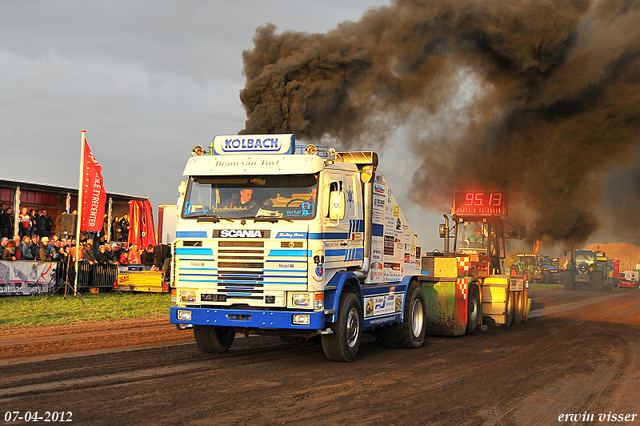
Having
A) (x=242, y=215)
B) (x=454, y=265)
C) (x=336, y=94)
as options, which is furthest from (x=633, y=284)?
(x=242, y=215)

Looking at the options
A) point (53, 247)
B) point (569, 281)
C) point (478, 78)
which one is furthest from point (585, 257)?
point (53, 247)

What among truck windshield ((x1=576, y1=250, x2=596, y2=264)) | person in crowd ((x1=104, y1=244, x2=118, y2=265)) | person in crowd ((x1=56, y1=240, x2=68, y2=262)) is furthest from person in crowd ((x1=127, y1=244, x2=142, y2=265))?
truck windshield ((x1=576, y1=250, x2=596, y2=264))

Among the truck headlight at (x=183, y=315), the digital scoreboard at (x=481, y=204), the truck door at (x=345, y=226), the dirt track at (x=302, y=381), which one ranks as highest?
the digital scoreboard at (x=481, y=204)

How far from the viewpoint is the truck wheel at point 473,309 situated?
1381 centimetres

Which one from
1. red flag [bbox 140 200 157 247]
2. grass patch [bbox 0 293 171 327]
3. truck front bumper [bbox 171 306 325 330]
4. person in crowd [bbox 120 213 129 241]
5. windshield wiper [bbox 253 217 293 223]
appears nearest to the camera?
truck front bumper [bbox 171 306 325 330]

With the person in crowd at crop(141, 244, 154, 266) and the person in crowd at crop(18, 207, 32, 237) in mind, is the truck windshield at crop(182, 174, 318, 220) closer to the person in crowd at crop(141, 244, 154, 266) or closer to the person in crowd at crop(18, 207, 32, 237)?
the person in crowd at crop(141, 244, 154, 266)

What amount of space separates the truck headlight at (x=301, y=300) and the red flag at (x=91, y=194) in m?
11.5

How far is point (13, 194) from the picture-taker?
22141 mm

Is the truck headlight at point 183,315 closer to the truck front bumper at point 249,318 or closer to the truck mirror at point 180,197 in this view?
the truck front bumper at point 249,318

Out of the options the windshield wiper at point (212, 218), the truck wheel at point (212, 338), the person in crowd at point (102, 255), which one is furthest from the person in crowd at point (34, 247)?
the windshield wiper at point (212, 218)

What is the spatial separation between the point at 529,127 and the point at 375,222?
1553 centimetres

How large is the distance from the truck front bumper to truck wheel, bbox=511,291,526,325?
9194 mm

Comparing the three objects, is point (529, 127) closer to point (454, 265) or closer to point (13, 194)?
point (454, 265)

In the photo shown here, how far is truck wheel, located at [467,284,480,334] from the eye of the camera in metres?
13.8
